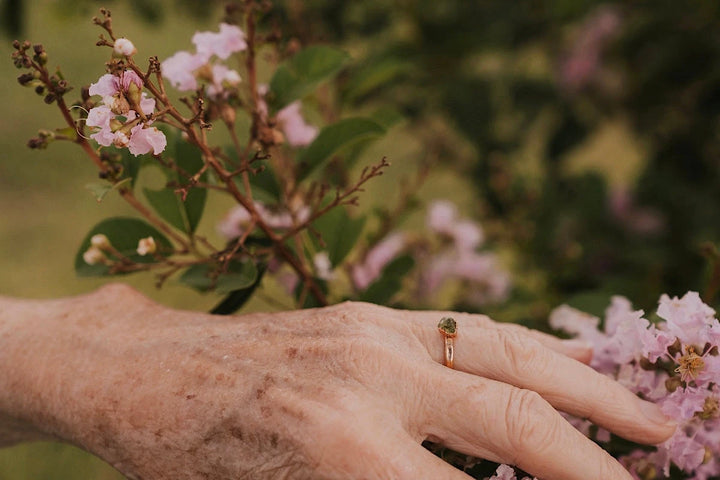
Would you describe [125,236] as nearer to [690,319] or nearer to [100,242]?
[100,242]

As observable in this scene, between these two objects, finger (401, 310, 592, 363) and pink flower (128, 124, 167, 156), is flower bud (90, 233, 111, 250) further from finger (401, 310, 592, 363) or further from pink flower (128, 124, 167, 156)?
finger (401, 310, 592, 363)

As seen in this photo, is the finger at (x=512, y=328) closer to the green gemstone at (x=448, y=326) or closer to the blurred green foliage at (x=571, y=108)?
the green gemstone at (x=448, y=326)

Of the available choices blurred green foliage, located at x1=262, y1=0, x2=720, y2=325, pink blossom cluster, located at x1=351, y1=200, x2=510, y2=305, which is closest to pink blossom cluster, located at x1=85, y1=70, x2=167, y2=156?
pink blossom cluster, located at x1=351, y1=200, x2=510, y2=305

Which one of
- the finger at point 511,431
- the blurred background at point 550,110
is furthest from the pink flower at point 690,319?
the blurred background at point 550,110

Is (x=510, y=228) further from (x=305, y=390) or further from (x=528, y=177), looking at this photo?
(x=305, y=390)

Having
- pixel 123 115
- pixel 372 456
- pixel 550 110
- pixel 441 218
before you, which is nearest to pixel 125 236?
pixel 123 115

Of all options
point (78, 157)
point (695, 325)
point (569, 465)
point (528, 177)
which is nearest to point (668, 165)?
point (528, 177)
